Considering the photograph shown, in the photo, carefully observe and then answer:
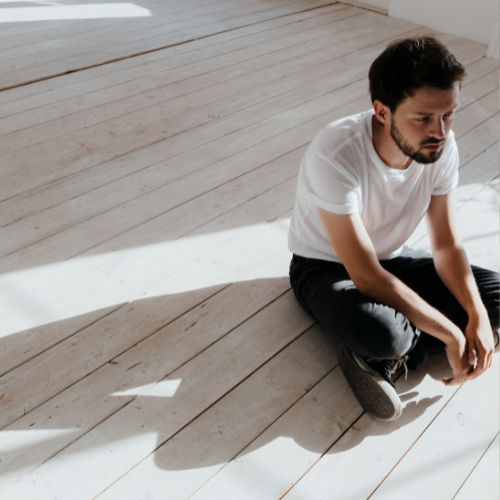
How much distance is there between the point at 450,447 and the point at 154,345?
0.93 metres

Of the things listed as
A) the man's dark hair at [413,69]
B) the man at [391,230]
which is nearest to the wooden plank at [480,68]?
the man at [391,230]

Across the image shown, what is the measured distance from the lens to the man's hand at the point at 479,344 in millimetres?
1448

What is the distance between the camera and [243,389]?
156 cm

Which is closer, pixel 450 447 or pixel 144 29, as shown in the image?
pixel 450 447

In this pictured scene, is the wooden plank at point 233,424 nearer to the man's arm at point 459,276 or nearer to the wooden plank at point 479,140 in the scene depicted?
the man's arm at point 459,276

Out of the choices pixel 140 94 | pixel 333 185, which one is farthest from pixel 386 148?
pixel 140 94

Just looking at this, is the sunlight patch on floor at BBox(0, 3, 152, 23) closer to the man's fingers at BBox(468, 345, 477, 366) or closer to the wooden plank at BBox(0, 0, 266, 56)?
the wooden plank at BBox(0, 0, 266, 56)

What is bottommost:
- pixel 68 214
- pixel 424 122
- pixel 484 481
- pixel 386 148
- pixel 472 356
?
pixel 484 481

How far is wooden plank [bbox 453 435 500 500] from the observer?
4.48 ft

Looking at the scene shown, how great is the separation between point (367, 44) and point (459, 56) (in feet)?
2.35

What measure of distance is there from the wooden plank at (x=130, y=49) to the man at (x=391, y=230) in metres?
2.44

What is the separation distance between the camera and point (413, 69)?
4.35 ft

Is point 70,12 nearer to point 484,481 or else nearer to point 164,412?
point 164,412

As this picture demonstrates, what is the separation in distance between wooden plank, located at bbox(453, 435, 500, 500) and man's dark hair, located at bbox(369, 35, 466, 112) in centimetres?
99
